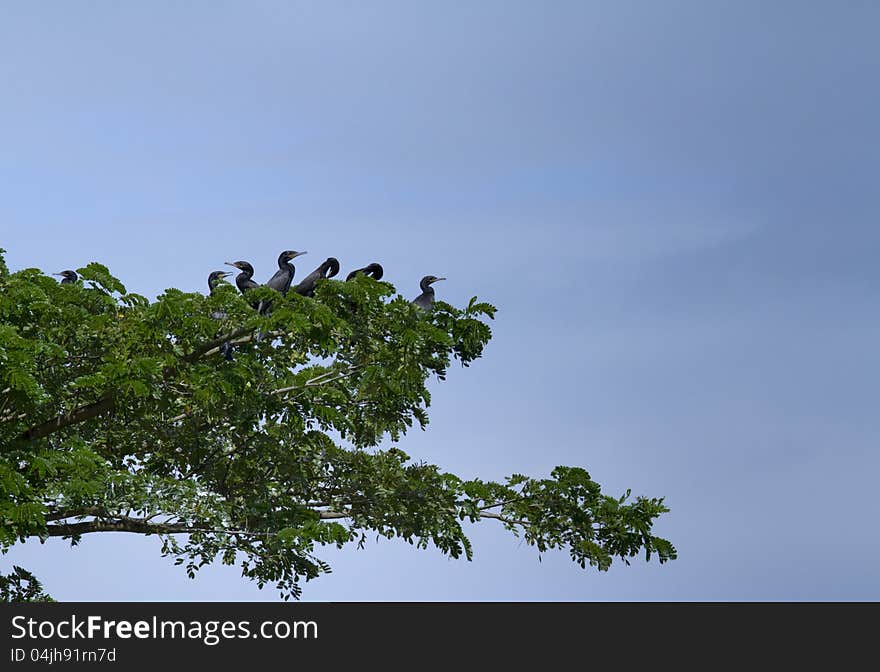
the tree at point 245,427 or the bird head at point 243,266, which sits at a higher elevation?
the bird head at point 243,266

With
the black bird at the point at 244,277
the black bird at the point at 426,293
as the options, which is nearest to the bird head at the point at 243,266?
the black bird at the point at 244,277

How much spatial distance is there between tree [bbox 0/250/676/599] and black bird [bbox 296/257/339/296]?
66.3 inches

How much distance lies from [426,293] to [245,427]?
5.33 meters

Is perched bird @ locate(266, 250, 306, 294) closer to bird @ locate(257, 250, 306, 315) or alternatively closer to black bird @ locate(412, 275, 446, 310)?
bird @ locate(257, 250, 306, 315)

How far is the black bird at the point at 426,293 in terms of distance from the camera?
20.2m

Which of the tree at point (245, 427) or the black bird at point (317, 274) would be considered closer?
the tree at point (245, 427)

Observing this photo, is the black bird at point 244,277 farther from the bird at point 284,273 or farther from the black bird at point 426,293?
the black bird at point 426,293

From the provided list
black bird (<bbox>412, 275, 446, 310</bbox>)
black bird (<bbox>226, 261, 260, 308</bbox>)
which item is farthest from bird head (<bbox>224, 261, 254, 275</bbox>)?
black bird (<bbox>412, 275, 446, 310</bbox>)

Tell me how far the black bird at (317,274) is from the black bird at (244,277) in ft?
2.57

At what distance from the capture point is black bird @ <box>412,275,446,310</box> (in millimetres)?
20219

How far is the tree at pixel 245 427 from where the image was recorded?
1497 cm
